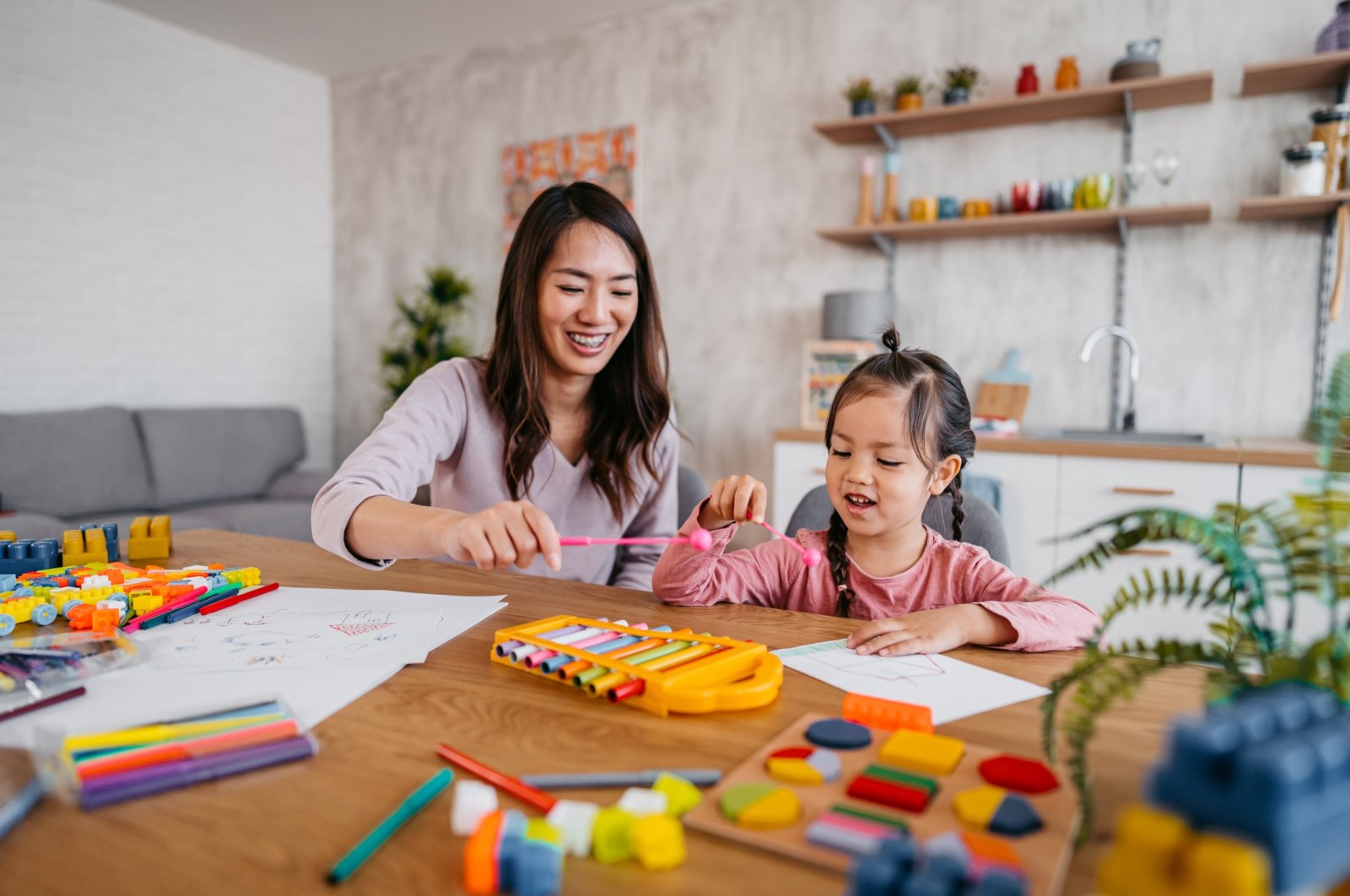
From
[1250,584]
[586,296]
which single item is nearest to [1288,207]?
[586,296]

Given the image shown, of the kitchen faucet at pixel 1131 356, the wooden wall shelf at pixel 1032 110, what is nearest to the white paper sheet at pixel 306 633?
the kitchen faucet at pixel 1131 356

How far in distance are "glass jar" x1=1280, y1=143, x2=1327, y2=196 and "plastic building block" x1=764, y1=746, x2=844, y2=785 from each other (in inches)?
117

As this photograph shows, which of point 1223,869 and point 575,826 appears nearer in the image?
point 1223,869

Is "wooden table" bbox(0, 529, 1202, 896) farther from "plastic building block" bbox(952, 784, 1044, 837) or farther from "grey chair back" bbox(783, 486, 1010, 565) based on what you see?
"grey chair back" bbox(783, 486, 1010, 565)

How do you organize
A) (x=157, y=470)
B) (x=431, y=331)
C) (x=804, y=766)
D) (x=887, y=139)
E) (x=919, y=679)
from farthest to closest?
(x=431, y=331), (x=157, y=470), (x=887, y=139), (x=919, y=679), (x=804, y=766)

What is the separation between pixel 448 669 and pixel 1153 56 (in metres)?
3.21

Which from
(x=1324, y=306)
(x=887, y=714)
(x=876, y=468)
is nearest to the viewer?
(x=887, y=714)

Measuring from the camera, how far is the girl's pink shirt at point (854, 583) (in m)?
1.18

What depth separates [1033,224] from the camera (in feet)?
10.7

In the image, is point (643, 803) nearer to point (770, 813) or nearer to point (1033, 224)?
point (770, 813)

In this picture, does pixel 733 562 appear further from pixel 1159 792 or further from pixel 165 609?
pixel 1159 792

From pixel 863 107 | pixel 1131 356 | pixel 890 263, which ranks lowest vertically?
pixel 1131 356

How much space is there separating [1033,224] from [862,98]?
0.85 metres

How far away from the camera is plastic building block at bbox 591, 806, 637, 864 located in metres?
0.59
